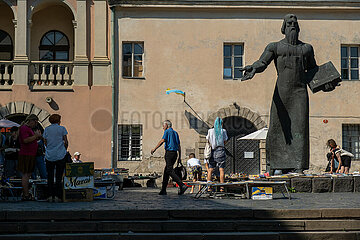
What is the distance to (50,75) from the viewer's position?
971 inches

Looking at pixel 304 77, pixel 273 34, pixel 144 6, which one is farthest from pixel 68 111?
pixel 304 77

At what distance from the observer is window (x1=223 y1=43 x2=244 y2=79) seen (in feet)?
81.0

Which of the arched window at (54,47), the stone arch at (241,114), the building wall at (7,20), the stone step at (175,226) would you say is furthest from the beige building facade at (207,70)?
the stone step at (175,226)

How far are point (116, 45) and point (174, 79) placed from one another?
8.34 feet

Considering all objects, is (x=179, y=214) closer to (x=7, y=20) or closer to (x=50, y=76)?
(x=50, y=76)

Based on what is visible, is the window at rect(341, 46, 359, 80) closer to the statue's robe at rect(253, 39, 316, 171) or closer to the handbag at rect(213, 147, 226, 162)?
the statue's robe at rect(253, 39, 316, 171)

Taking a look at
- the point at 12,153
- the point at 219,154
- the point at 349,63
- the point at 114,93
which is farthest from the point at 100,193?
the point at 349,63

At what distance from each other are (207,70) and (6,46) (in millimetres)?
8329

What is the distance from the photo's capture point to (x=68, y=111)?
2456 centimetres

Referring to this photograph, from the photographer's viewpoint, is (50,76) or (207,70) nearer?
(207,70)

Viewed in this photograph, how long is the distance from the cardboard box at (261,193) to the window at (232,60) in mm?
13214

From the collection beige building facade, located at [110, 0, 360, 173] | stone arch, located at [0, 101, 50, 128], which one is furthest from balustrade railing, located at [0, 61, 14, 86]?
beige building facade, located at [110, 0, 360, 173]

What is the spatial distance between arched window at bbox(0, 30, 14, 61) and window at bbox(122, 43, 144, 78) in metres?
5.01

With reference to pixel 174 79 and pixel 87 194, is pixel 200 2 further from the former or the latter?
pixel 87 194
